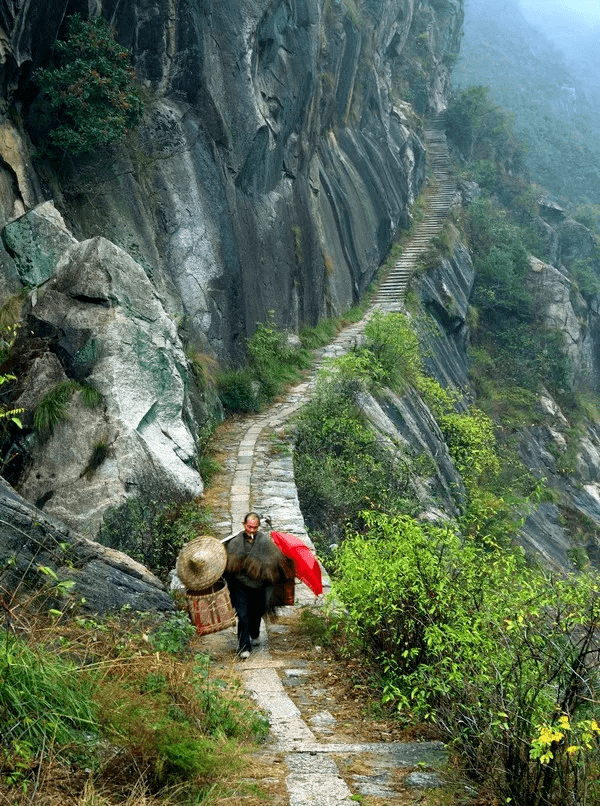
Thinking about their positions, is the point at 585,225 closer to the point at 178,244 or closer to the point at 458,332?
the point at 458,332

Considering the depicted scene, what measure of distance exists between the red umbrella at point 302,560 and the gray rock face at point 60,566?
42.2 inches

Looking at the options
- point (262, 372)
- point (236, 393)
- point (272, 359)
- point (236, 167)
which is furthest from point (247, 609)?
point (236, 167)

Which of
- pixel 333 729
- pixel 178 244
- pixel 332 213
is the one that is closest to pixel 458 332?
pixel 332 213

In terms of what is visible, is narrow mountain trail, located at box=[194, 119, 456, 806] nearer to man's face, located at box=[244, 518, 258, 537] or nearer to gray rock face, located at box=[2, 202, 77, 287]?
man's face, located at box=[244, 518, 258, 537]

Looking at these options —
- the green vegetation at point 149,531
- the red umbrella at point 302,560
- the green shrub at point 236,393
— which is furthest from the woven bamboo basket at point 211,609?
the green shrub at point 236,393

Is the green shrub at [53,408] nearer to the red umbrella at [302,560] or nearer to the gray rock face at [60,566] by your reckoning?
the gray rock face at [60,566]

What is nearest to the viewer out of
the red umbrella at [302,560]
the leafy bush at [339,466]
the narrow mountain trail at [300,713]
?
the narrow mountain trail at [300,713]

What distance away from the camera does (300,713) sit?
16.9 ft

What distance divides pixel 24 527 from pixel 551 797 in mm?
3246

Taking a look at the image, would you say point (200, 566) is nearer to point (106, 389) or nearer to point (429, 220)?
point (106, 389)

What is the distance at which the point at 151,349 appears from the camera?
9.12 m

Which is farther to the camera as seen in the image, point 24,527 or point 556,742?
point 24,527

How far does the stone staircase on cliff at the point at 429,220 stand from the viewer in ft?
80.2

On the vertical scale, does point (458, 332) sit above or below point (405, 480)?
below
